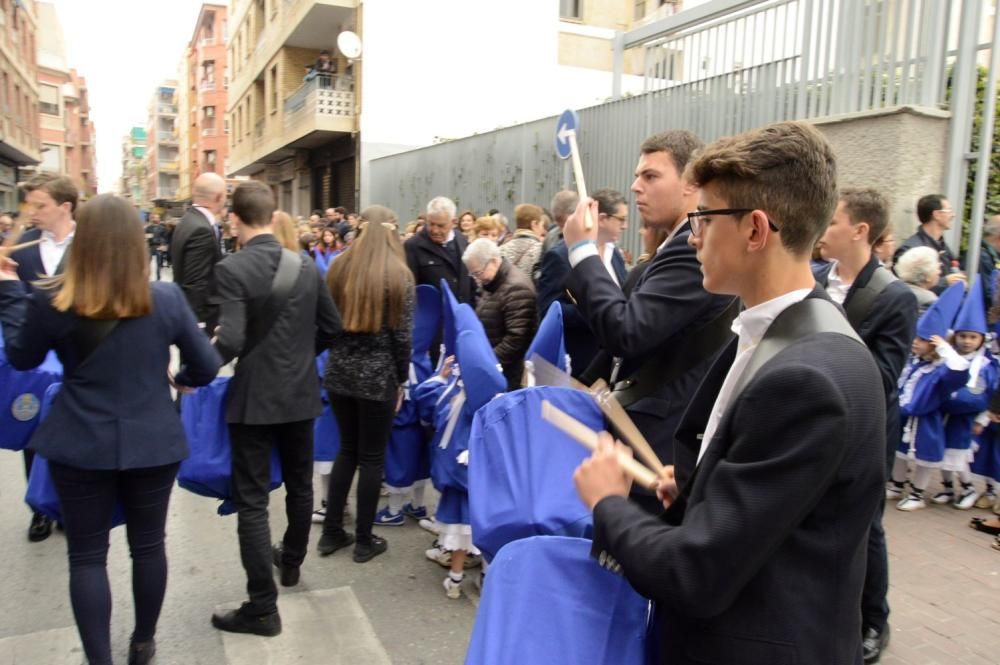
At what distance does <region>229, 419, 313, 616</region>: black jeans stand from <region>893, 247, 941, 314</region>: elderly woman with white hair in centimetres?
425

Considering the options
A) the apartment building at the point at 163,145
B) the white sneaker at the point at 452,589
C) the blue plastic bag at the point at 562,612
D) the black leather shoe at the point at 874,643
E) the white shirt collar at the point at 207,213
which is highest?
the apartment building at the point at 163,145

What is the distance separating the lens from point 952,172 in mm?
6641

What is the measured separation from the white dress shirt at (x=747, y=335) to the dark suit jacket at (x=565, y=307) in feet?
10.9

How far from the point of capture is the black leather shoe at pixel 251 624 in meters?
3.50

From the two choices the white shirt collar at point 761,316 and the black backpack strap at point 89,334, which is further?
the black backpack strap at point 89,334

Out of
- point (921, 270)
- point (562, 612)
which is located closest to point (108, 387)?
point (562, 612)

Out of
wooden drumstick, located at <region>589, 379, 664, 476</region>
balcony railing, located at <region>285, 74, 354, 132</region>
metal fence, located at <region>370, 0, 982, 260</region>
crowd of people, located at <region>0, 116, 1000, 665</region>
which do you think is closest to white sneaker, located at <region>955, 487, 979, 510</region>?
crowd of people, located at <region>0, 116, 1000, 665</region>

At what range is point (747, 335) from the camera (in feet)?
4.60

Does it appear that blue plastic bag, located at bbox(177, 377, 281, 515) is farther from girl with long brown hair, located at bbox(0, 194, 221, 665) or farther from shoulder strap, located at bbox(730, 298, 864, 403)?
shoulder strap, located at bbox(730, 298, 864, 403)

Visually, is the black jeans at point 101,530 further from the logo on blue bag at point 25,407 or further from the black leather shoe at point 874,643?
the black leather shoe at point 874,643

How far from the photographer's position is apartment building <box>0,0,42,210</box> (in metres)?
29.7

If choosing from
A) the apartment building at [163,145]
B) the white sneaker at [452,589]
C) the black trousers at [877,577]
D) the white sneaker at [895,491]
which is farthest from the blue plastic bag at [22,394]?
the apartment building at [163,145]

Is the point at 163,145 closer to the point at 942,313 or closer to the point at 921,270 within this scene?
the point at 921,270

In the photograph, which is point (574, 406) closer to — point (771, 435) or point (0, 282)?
point (771, 435)
